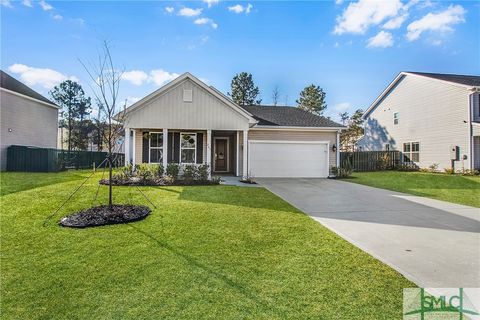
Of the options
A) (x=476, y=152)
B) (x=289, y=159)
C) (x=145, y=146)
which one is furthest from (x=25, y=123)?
(x=476, y=152)

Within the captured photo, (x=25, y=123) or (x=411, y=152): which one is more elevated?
(x=25, y=123)

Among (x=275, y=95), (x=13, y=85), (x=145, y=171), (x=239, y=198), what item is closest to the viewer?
(x=239, y=198)

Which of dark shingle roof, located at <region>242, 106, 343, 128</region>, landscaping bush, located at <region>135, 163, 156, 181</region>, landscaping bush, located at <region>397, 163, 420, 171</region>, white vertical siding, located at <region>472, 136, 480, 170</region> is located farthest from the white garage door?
white vertical siding, located at <region>472, 136, 480, 170</region>

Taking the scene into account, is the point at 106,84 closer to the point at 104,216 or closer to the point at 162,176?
the point at 104,216

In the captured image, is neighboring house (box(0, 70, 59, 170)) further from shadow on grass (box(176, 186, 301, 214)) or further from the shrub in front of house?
shadow on grass (box(176, 186, 301, 214))

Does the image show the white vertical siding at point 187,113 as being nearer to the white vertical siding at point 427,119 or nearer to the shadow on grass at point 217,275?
the shadow on grass at point 217,275

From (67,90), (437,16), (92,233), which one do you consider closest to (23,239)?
(92,233)

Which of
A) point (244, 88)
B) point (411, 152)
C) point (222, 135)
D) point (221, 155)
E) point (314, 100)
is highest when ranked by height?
point (244, 88)

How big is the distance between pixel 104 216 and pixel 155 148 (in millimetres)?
9380

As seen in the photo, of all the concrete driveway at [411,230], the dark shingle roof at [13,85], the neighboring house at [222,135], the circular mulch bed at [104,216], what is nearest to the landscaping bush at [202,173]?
the neighboring house at [222,135]

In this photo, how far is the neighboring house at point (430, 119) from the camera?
A: 17.5 metres

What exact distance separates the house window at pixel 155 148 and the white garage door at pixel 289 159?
5.24 metres

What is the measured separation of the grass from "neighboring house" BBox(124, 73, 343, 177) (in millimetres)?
8124

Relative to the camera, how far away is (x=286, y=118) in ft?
59.8
